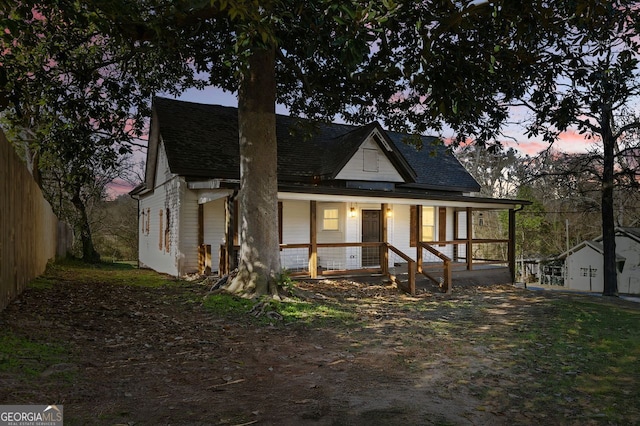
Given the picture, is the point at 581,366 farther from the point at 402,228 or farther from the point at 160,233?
the point at 160,233

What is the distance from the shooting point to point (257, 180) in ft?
33.9

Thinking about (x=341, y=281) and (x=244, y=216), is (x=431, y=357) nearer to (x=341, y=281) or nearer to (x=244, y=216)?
(x=244, y=216)

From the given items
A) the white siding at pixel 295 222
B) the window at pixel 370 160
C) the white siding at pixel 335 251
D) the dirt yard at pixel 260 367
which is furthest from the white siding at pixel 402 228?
the dirt yard at pixel 260 367

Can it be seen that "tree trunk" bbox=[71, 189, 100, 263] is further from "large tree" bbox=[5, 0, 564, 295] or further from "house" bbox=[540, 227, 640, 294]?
"house" bbox=[540, 227, 640, 294]

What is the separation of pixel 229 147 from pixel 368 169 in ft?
19.1

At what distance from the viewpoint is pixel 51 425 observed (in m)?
3.52

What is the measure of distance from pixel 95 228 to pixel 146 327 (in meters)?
25.7

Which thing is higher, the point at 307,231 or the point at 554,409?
the point at 307,231

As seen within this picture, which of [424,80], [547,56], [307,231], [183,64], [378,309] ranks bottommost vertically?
[378,309]

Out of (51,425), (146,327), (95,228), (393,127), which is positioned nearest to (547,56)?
(393,127)

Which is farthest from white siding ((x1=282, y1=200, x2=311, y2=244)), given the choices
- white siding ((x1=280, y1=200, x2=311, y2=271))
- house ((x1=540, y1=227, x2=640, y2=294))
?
house ((x1=540, y1=227, x2=640, y2=294))

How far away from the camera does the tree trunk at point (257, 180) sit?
10344 millimetres

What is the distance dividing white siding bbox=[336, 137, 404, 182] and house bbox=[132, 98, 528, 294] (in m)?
0.04

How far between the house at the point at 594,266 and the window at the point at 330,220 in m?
24.6
